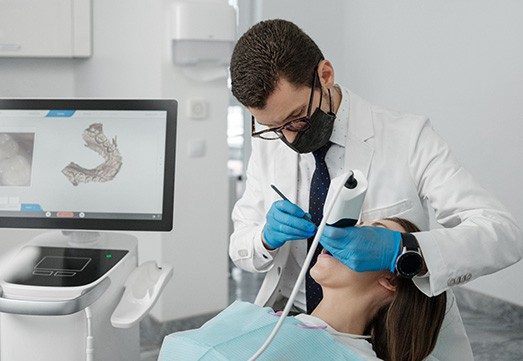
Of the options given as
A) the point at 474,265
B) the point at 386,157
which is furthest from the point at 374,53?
the point at 474,265

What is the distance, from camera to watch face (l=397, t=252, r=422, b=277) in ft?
4.61

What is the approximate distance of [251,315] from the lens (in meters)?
1.56

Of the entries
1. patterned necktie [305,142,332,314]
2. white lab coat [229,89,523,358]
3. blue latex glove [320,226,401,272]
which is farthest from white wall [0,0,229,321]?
blue latex glove [320,226,401,272]

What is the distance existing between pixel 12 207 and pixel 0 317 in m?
0.28

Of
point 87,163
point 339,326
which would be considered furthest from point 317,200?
point 87,163

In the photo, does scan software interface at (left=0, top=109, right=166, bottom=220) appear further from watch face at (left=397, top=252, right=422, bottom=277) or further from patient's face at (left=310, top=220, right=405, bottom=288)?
watch face at (left=397, top=252, right=422, bottom=277)

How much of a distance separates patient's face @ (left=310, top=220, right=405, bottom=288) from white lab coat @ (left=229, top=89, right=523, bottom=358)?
4.2 inches

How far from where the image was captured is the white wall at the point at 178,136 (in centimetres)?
304

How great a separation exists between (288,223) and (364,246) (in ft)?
0.68

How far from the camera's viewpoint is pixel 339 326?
5.42 feet

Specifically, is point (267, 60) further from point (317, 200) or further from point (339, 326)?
point (339, 326)

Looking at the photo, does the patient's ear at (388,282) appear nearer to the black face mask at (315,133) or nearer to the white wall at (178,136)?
the black face mask at (315,133)

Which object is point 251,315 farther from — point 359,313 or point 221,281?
point 221,281

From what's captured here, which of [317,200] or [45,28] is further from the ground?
[45,28]
